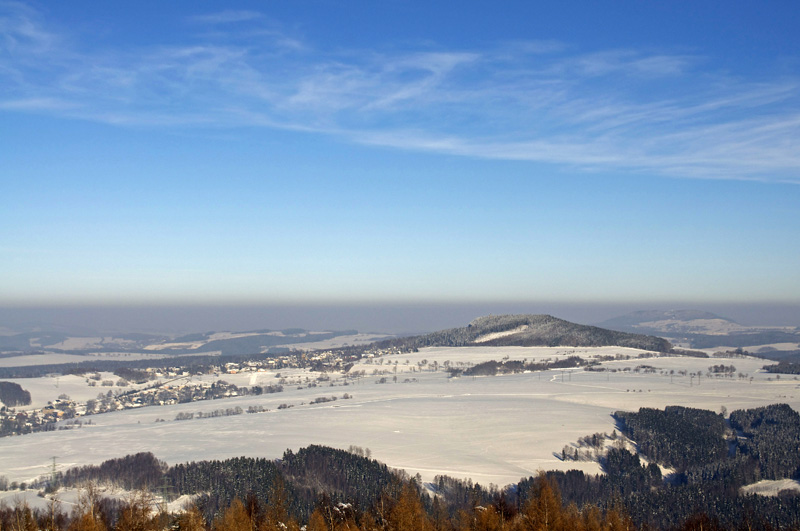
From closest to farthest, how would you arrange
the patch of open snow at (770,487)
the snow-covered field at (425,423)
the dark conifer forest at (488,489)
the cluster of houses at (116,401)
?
the dark conifer forest at (488,489) → the patch of open snow at (770,487) → the snow-covered field at (425,423) → the cluster of houses at (116,401)

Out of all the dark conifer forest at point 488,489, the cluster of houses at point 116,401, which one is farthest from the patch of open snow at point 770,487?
the cluster of houses at point 116,401

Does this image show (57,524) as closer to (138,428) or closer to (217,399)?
(138,428)

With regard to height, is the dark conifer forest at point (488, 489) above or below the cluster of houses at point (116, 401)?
above

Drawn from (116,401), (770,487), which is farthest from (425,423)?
(116,401)

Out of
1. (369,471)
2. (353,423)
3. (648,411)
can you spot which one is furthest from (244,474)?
(648,411)

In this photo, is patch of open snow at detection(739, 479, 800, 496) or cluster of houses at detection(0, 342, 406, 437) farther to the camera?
cluster of houses at detection(0, 342, 406, 437)

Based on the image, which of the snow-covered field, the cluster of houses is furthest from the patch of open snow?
the cluster of houses

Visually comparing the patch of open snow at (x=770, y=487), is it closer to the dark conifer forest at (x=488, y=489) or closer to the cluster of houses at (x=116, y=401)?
the dark conifer forest at (x=488, y=489)

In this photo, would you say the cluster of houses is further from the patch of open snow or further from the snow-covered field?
the patch of open snow

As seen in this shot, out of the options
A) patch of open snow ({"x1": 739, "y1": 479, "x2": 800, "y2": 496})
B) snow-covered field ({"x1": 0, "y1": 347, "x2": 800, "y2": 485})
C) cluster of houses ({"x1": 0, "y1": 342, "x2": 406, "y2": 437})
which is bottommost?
cluster of houses ({"x1": 0, "y1": 342, "x2": 406, "y2": 437})
